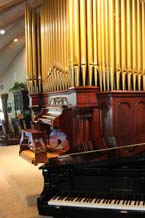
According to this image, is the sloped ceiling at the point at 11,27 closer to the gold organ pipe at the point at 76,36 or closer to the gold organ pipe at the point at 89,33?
the gold organ pipe at the point at 76,36

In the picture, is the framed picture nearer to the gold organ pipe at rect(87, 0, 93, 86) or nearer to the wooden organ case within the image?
the wooden organ case

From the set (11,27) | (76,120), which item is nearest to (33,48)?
(76,120)

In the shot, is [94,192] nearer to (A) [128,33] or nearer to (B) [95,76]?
(B) [95,76]

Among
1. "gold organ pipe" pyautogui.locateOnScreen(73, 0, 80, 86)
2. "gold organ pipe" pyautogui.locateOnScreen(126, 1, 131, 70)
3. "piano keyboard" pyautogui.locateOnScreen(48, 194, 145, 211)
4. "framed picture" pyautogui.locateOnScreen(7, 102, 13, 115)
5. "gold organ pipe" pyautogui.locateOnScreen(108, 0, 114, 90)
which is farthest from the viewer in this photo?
"framed picture" pyautogui.locateOnScreen(7, 102, 13, 115)

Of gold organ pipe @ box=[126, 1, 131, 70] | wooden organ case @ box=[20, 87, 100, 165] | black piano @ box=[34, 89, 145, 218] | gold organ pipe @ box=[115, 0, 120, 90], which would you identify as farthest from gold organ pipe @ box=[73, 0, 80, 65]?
black piano @ box=[34, 89, 145, 218]

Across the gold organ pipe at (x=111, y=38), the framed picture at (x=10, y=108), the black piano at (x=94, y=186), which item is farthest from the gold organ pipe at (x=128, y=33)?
the framed picture at (x=10, y=108)

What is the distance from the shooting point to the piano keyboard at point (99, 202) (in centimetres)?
193

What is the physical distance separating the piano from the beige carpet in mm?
1115

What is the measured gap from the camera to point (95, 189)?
2.10 meters

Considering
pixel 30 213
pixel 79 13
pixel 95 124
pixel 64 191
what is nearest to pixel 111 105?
pixel 95 124

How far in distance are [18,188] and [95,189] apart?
2.23 metres

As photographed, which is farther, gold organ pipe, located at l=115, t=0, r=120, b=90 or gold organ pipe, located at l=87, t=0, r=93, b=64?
Answer: gold organ pipe, located at l=115, t=0, r=120, b=90

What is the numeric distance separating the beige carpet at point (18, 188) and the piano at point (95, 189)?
111cm

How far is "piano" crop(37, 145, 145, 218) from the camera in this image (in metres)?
1.96
